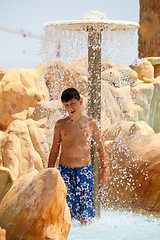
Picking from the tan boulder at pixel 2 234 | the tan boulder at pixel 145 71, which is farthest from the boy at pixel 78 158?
the tan boulder at pixel 145 71

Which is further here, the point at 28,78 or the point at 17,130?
the point at 28,78

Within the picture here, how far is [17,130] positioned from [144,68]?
4.57 m

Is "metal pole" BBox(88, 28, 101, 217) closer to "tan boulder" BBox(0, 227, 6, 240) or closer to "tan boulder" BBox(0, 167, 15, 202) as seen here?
"tan boulder" BBox(0, 167, 15, 202)

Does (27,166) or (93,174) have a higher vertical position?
(93,174)

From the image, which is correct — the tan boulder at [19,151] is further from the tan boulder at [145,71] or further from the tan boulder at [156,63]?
the tan boulder at [156,63]

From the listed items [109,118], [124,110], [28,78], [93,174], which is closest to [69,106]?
[93,174]

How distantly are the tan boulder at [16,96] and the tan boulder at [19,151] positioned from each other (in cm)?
79

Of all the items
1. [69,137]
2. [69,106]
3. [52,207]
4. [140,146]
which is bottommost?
[140,146]

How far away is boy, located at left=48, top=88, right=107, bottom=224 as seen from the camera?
11.8 ft

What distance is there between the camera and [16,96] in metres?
6.53

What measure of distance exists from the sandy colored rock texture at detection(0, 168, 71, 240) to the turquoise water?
0.62 meters

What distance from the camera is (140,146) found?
203 inches

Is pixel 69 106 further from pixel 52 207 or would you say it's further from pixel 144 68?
pixel 144 68

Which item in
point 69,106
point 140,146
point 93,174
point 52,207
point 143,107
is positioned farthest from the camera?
point 143,107
